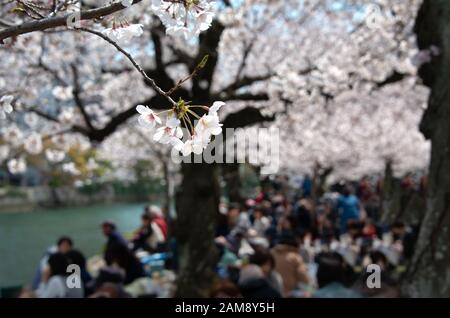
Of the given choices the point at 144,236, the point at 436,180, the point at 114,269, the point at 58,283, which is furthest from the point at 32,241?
the point at 436,180

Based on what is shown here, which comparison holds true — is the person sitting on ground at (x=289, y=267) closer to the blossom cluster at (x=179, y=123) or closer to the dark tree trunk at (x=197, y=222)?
the dark tree trunk at (x=197, y=222)

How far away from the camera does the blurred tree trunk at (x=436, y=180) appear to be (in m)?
4.33

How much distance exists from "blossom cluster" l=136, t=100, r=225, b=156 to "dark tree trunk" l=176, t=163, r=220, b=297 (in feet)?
16.7

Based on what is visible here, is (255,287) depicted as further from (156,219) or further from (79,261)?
(156,219)

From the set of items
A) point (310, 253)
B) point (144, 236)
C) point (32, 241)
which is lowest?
point (32, 241)

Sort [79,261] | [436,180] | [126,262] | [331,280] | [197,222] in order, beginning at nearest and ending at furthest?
[436,180]
[331,280]
[79,261]
[126,262]
[197,222]

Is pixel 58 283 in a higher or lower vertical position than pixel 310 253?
higher

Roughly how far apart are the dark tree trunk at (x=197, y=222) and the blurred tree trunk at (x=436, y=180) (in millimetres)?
3099

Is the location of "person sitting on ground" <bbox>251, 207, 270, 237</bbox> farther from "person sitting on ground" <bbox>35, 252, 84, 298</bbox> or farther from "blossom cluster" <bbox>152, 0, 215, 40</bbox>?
"blossom cluster" <bbox>152, 0, 215, 40</bbox>

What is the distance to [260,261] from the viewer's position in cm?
534

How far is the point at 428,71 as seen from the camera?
15.7 feet

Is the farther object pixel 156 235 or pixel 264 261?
pixel 156 235

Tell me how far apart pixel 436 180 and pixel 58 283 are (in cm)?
384

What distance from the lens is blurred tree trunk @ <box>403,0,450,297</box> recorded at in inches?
170
